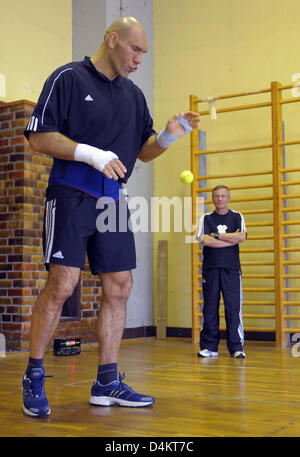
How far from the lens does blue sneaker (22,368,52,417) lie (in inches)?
82.3

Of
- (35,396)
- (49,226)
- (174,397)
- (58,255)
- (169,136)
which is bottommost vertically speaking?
(174,397)

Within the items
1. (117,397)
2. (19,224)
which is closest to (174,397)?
(117,397)

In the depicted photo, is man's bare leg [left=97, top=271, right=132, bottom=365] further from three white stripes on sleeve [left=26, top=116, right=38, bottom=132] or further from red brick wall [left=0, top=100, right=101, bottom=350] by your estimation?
red brick wall [left=0, top=100, right=101, bottom=350]

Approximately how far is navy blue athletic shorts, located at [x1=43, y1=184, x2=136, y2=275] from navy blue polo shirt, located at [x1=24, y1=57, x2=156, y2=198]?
0.05m

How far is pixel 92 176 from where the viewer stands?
221 cm

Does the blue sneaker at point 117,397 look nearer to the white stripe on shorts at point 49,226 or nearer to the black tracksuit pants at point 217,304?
the white stripe on shorts at point 49,226

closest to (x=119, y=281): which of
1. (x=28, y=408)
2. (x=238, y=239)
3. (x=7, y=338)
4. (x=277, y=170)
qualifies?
(x=28, y=408)

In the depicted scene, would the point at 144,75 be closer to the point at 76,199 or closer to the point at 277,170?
→ the point at 277,170

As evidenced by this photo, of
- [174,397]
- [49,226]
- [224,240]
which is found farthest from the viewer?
[224,240]

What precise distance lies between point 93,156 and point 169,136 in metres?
0.38

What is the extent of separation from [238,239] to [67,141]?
98.6 inches

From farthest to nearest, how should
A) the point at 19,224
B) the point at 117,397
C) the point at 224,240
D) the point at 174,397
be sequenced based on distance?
the point at 19,224 → the point at 224,240 → the point at 174,397 → the point at 117,397

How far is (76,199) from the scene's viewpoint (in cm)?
218

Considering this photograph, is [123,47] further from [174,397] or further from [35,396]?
[174,397]
